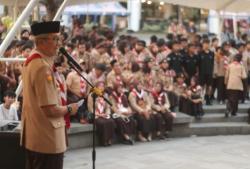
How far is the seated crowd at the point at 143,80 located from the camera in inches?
455

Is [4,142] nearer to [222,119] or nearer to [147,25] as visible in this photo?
[222,119]

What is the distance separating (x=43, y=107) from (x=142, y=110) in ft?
25.0

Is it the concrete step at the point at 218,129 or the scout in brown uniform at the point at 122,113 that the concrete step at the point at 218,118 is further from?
the scout in brown uniform at the point at 122,113

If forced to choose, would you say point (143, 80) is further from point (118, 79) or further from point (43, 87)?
point (43, 87)

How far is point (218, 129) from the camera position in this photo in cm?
1387

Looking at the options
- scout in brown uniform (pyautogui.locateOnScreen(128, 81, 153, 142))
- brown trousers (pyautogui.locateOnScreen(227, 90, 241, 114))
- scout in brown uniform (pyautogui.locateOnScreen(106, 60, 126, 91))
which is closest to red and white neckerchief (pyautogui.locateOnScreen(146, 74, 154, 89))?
scout in brown uniform (pyautogui.locateOnScreen(128, 81, 153, 142))

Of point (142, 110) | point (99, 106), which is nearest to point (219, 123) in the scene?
point (142, 110)

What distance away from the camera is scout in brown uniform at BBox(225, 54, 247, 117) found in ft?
48.6

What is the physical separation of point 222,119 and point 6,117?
6.86 meters

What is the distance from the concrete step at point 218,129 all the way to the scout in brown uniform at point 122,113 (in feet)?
6.39

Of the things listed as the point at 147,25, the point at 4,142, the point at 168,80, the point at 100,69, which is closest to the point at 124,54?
the point at 168,80

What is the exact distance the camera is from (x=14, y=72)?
11.0 m

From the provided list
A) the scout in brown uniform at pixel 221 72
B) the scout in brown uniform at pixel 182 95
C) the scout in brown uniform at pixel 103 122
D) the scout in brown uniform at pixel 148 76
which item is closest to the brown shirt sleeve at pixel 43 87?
the scout in brown uniform at pixel 103 122

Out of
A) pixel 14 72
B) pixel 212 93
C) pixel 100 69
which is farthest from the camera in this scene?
pixel 212 93
